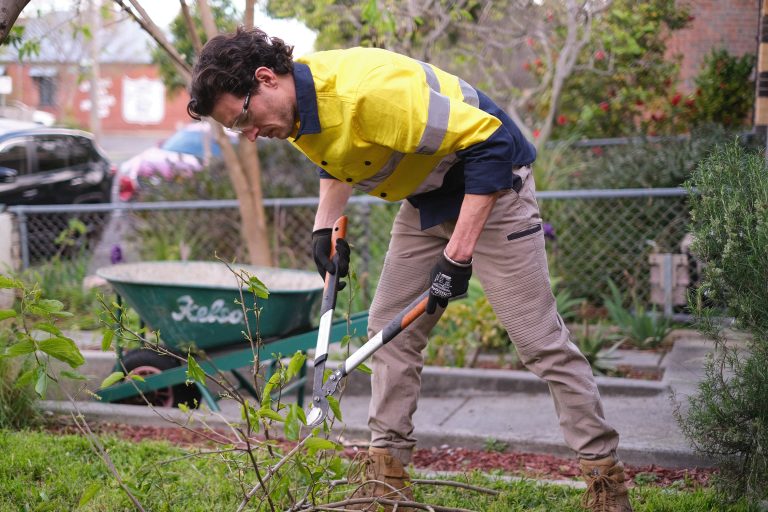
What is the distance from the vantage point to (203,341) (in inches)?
190

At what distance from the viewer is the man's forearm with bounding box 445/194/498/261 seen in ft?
9.11

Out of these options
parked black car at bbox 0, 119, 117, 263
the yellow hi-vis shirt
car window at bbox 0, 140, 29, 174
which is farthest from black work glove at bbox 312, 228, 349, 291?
car window at bbox 0, 140, 29, 174

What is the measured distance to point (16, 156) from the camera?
40.3 ft

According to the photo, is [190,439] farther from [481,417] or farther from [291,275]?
[481,417]

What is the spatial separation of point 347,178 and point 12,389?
2.39 meters

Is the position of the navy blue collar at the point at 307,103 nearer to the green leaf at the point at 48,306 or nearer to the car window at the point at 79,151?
the green leaf at the point at 48,306

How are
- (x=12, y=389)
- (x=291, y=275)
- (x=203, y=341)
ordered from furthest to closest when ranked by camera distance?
1. (x=291, y=275)
2. (x=203, y=341)
3. (x=12, y=389)

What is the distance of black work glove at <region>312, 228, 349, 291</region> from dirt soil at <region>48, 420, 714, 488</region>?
95 cm

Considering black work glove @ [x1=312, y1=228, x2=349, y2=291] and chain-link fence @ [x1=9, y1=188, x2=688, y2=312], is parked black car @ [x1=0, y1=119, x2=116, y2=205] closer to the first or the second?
chain-link fence @ [x1=9, y1=188, x2=688, y2=312]

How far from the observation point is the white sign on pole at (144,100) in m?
45.4

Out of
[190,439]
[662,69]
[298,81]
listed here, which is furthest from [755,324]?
[662,69]

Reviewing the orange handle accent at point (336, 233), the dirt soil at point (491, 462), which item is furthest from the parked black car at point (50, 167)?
the orange handle accent at point (336, 233)

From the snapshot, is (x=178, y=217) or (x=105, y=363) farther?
(x=178, y=217)

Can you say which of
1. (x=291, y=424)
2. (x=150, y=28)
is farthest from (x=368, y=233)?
(x=291, y=424)
